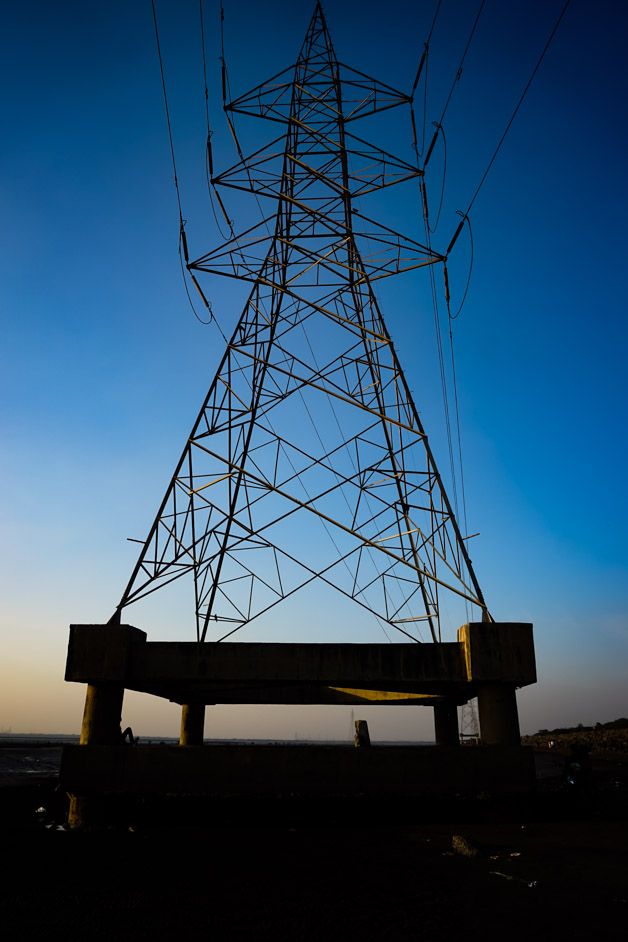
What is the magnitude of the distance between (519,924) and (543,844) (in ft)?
16.1

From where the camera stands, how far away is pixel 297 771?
13.8m

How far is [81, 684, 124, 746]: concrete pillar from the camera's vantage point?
14477 millimetres

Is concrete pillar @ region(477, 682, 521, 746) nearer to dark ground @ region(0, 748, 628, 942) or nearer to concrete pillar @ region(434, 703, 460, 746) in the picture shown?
dark ground @ region(0, 748, 628, 942)

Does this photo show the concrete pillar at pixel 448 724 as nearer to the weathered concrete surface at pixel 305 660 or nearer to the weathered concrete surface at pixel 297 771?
the weathered concrete surface at pixel 305 660

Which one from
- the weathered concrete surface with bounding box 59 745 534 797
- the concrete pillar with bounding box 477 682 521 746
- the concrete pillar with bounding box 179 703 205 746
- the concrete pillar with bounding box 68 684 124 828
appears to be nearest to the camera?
the weathered concrete surface with bounding box 59 745 534 797

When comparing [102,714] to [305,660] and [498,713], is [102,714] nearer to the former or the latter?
[305,660]

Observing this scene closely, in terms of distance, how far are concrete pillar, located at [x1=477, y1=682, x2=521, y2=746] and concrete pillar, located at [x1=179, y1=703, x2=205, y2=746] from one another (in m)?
12.2

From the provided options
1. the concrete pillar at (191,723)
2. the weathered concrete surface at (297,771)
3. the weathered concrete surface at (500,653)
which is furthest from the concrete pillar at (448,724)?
the weathered concrete surface at (297,771)

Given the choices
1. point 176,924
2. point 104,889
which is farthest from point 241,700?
point 176,924

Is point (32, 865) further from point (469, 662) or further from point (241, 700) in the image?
point (241, 700)

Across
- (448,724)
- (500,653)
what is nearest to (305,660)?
(500,653)

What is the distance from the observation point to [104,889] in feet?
28.1

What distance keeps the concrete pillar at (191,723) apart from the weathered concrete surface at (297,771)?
9.94m

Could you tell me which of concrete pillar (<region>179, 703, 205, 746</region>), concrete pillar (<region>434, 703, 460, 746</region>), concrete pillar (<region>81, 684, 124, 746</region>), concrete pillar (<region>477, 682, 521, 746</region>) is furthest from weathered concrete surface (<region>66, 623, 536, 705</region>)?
concrete pillar (<region>179, 703, 205, 746</region>)
